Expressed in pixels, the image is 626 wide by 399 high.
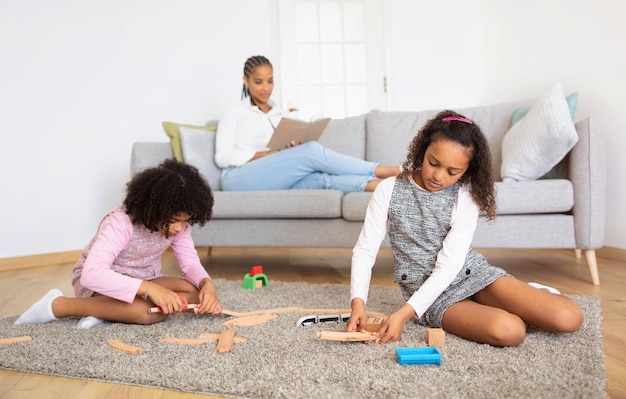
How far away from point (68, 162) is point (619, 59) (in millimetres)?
3318

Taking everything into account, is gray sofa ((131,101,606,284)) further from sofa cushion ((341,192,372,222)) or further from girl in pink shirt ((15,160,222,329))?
girl in pink shirt ((15,160,222,329))

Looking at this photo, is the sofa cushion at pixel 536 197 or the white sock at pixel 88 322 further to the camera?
the sofa cushion at pixel 536 197

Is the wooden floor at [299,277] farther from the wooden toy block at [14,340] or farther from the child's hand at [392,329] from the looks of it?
the child's hand at [392,329]

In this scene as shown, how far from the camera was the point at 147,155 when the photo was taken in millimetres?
3203

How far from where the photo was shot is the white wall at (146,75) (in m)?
3.22

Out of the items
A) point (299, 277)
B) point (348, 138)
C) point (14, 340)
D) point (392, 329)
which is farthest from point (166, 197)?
point (348, 138)

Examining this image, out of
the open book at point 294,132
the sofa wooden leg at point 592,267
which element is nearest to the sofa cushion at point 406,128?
the open book at point 294,132

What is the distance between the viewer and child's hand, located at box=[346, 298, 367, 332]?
1.54m

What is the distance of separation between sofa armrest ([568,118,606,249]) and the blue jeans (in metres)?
0.93

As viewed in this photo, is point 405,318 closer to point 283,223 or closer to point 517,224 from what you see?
point 517,224

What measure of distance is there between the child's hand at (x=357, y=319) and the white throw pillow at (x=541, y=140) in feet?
4.56

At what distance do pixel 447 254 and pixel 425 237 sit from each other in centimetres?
11

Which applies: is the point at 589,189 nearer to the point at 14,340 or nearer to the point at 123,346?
the point at 123,346

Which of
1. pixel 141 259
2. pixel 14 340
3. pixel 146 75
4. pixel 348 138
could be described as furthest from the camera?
pixel 146 75
